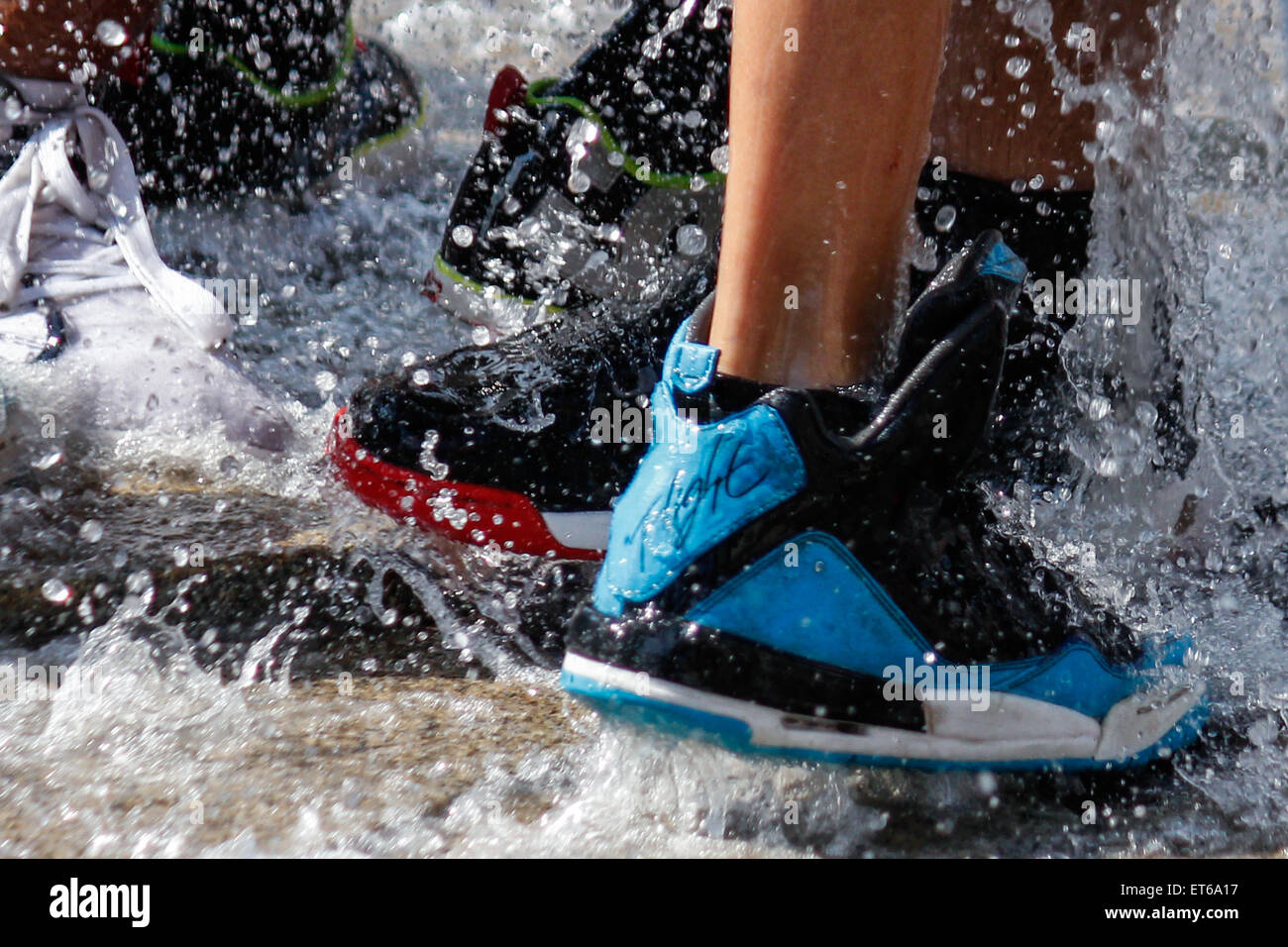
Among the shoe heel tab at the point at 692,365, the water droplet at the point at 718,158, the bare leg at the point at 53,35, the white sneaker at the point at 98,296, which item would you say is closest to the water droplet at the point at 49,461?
the white sneaker at the point at 98,296

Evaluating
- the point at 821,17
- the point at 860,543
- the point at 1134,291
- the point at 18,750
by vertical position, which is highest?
the point at 821,17

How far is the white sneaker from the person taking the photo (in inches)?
53.1

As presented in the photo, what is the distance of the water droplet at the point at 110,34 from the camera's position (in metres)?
1.53

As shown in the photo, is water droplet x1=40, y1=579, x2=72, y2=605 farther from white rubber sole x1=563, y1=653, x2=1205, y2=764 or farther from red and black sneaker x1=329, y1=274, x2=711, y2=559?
white rubber sole x1=563, y1=653, x2=1205, y2=764

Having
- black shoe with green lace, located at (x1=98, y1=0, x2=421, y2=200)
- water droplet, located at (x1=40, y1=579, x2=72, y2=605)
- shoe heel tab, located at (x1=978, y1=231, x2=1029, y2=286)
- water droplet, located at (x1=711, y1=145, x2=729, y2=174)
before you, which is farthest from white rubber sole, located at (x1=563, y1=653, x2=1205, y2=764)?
black shoe with green lace, located at (x1=98, y1=0, x2=421, y2=200)

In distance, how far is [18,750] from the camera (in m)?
0.83

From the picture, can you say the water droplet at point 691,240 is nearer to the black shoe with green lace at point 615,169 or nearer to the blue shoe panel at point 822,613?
the black shoe with green lace at point 615,169

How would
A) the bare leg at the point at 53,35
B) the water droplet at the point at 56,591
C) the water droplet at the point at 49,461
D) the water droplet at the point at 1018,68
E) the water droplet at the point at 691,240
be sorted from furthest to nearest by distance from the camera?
the water droplet at the point at 691,240, the bare leg at the point at 53,35, the water droplet at the point at 49,461, the water droplet at the point at 1018,68, the water droplet at the point at 56,591

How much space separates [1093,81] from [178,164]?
174cm

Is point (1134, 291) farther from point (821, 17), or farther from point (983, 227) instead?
point (821, 17)

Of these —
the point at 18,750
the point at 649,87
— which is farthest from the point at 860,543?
the point at 649,87

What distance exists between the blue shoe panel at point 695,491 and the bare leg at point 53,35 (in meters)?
1.11

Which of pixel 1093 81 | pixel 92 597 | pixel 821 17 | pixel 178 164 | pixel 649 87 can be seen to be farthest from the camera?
pixel 178 164

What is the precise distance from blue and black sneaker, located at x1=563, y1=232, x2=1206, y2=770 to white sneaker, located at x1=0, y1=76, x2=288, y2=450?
74 centimetres
